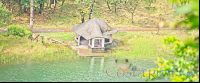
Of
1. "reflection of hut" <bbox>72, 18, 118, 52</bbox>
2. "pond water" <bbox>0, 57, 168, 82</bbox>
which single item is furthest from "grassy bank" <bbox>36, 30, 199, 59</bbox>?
"pond water" <bbox>0, 57, 168, 82</bbox>

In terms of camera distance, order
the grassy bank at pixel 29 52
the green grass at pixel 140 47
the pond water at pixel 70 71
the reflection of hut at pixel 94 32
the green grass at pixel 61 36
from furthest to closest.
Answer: the green grass at pixel 61 36
the reflection of hut at pixel 94 32
the green grass at pixel 140 47
the grassy bank at pixel 29 52
the pond water at pixel 70 71

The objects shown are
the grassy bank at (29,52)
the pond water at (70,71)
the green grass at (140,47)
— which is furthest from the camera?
the green grass at (140,47)

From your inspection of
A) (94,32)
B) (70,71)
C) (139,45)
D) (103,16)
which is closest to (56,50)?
(94,32)

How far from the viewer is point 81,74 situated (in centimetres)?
2000

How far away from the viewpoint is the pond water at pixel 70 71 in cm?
1889

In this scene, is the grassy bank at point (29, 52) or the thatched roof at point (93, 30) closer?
the grassy bank at point (29, 52)

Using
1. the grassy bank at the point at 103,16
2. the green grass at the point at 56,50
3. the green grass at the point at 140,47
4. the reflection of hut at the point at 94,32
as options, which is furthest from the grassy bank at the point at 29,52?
the grassy bank at the point at 103,16

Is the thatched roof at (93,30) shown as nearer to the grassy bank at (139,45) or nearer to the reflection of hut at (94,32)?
the reflection of hut at (94,32)

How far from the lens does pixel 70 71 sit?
20.6 m

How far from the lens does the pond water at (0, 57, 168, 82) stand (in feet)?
62.0

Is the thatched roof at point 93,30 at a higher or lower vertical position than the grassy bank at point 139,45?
higher

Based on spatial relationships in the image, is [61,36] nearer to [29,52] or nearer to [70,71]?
[29,52]

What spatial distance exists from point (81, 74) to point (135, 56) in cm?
785

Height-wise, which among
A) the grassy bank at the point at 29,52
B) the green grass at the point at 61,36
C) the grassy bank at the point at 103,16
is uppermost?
the grassy bank at the point at 103,16
